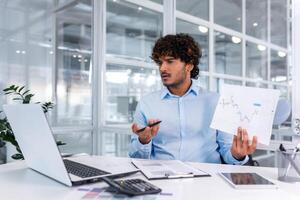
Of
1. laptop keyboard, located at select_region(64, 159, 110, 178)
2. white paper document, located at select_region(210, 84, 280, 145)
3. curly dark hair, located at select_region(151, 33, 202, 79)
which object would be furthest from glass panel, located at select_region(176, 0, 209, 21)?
laptop keyboard, located at select_region(64, 159, 110, 178)

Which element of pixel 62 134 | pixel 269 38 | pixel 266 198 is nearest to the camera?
pixel 266 198

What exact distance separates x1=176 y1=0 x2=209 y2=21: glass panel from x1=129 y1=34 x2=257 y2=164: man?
5.04 ft

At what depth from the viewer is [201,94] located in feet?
5.98

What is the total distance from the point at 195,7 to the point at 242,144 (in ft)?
8.84

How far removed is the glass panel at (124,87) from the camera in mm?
3654

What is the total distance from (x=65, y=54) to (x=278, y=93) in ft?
8.82

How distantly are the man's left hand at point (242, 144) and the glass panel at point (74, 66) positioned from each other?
2308 millimetres

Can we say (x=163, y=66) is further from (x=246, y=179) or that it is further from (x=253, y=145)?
(x=246, y=179)

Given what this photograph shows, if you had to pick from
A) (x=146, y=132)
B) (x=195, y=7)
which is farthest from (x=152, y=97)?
(x=195, y=7)

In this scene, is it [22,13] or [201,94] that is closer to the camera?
[201,94]

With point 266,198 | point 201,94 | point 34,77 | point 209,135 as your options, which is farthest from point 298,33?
point 34,77

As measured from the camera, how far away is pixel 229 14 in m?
4.13

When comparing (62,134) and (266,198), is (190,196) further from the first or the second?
(62,134)

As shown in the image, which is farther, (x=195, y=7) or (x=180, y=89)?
(x=195, y=7)
